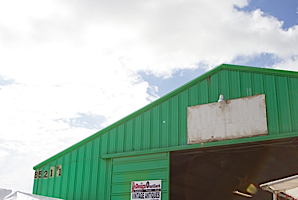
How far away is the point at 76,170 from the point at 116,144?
2189 mm

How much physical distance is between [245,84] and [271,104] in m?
1.04

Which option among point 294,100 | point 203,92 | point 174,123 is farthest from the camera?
point 174,123

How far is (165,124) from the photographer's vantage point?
1251 centimetres

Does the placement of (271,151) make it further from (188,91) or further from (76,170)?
(76,170)

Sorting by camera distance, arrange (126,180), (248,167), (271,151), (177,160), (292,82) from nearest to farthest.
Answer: (292,82) → (271,151) → (177,160) → (126,180) → (248,167)

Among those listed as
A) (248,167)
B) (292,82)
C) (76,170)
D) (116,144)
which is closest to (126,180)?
(116,144)

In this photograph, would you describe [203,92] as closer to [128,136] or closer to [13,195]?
[128,136]

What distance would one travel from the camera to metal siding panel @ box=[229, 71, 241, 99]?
11.3 meters

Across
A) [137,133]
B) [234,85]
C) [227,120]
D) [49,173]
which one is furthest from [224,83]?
[49,173]

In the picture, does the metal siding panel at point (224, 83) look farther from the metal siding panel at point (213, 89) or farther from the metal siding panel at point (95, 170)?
the metal siding panel at point (95, 170)

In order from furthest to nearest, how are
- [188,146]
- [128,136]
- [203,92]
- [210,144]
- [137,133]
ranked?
[128,136], [137,133], [203,92], [188,146], [210,144]

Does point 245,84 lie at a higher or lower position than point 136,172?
higher

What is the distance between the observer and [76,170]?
574 inches

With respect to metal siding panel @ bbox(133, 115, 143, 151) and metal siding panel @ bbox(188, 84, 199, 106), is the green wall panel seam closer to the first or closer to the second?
metal siding panel @ bbox(133, 115, 143, 151)
